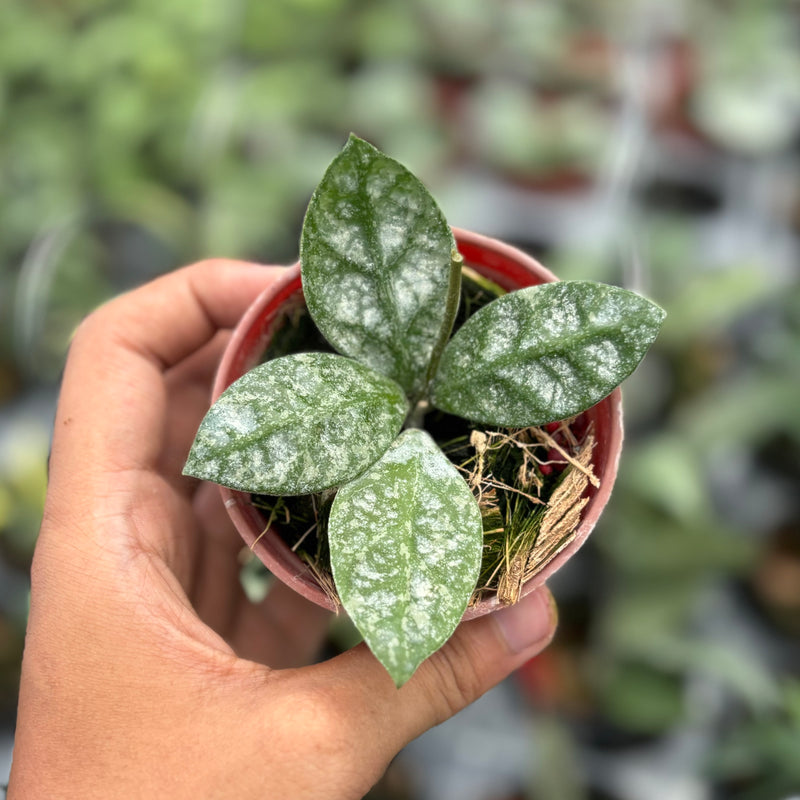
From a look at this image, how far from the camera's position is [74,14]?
2.35 metres

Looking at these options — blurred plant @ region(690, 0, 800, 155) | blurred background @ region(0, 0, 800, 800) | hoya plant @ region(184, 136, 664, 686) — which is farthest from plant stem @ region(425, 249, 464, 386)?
blurred plant @ region(690, 0, 800, 155)

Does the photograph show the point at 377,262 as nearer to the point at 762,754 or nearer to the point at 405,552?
the point at 405,552

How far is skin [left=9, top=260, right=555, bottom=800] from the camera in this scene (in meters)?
0.75

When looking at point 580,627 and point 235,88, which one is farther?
point 235,88

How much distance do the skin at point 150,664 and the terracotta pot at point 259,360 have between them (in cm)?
12

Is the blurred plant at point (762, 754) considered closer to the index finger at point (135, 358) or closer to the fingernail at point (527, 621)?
the fingernail at point (527, 621)

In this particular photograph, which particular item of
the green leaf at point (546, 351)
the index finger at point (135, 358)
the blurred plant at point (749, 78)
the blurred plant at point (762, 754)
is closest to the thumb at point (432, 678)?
the green leaf at point (546, 351)

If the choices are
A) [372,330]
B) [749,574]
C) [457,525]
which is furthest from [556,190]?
[457,525]

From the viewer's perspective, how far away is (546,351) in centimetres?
74

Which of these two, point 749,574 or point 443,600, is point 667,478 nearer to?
point 749,574

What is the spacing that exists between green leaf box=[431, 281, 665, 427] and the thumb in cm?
27

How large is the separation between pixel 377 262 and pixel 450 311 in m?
0.10

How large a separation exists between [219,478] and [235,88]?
1752 mm

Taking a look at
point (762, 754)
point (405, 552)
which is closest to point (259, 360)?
point (405, 552)
